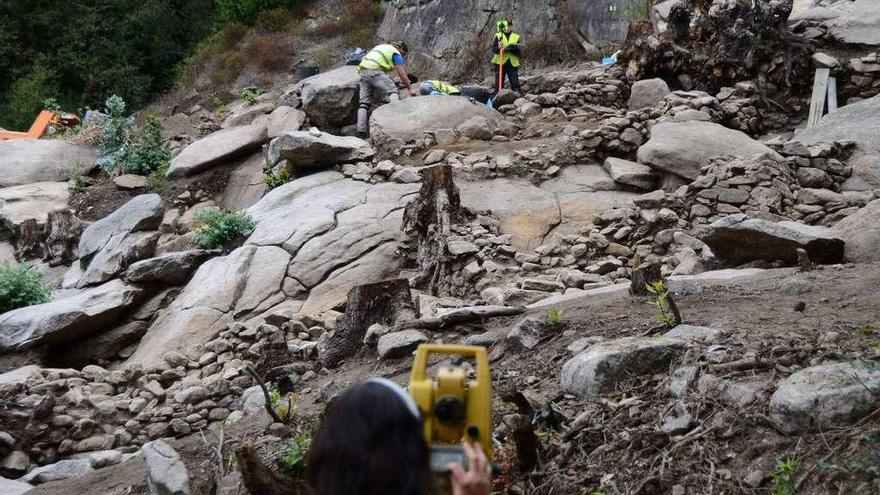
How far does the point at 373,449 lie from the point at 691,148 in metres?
8.96

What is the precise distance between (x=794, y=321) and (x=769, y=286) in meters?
1.22

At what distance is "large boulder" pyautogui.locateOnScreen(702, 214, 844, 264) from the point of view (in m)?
6.86

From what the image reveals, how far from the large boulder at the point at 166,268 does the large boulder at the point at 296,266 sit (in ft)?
0.79

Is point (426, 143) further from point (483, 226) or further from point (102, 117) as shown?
point (102, 117)

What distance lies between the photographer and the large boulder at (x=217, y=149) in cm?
1405

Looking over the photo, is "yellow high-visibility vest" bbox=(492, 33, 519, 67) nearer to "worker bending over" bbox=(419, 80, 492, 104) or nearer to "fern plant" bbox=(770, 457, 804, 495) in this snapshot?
"worker bending over" bbox=(419, 80, 492, 104)

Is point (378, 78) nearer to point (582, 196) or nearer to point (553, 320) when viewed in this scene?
point (582, 196)

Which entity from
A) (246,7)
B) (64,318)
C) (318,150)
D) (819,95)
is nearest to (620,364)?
(64,318)

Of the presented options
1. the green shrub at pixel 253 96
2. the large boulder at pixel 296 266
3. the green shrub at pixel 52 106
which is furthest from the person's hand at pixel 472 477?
Result: the green shrub at pixel 52 106

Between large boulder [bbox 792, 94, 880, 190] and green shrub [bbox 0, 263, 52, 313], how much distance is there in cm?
911

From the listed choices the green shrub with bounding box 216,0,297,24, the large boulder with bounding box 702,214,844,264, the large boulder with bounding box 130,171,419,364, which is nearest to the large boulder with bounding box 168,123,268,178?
the large boulder with bounding box 130,171,419,364

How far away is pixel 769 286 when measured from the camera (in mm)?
5863

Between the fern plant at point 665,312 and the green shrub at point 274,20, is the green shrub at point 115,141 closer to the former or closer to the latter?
the green shrub at point 274,20

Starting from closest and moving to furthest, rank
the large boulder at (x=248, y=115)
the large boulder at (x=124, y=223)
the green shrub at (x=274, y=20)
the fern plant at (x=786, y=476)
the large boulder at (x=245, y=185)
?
the fern plant at (x=786, y=476) → the large boulder at (x=124, y=223) → the large boulder at (x=245, y=185) → the large boulder at (x=248, y=115) → the green shrub at (x=274, y=20)
